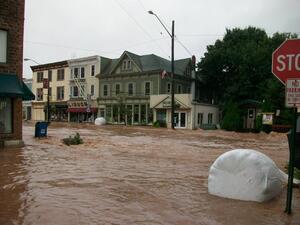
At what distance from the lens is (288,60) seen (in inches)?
237

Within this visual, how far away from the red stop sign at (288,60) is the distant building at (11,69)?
11895 mm

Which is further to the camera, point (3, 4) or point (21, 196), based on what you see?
point (3, 4)

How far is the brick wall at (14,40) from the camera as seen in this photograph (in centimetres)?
1527

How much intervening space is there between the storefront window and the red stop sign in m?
12.9

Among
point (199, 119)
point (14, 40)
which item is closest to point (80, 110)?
point (199, 119)

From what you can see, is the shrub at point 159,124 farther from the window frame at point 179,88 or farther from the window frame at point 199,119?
the window frame at point 179,88

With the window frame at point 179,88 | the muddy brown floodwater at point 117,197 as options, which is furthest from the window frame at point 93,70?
the muddy brown floodwater at point 117,197

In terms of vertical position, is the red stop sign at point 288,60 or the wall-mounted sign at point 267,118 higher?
the red stop sign at point 288,60

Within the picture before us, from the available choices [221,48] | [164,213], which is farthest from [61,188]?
[221,48]

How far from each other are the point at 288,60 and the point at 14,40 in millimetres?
13030

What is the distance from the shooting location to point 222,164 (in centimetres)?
719

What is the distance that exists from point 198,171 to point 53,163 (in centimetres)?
474

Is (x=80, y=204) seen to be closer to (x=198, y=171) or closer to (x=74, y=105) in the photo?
(x=198, y=171)

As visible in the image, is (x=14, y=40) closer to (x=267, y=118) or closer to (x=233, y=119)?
(x=267, y=118)
